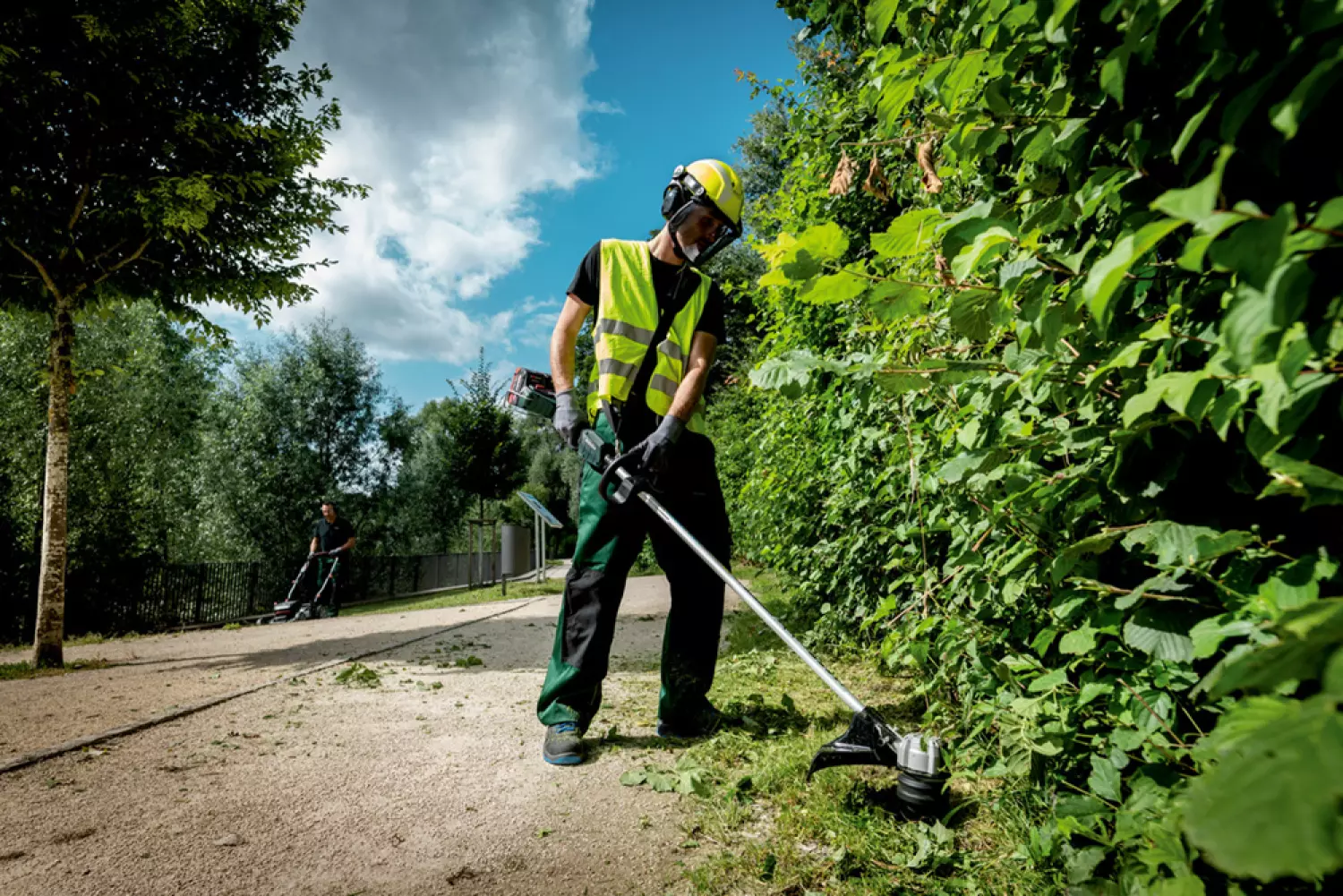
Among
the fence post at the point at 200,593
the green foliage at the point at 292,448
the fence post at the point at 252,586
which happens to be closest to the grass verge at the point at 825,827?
the fence post at the point at 200,593

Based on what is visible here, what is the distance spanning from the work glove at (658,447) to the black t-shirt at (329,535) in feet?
43.5

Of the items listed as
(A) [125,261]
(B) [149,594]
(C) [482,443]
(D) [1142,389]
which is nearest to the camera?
(D) [1142,389]

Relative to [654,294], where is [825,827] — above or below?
below

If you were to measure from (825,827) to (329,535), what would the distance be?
48.6 feet

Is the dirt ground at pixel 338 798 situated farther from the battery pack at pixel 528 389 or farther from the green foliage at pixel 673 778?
the battery pack at pixel 528 389

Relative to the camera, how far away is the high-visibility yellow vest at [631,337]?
3.17 metres

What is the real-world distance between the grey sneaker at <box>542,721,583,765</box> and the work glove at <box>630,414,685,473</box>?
1.21 m

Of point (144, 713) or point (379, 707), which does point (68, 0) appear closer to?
point (144, 713)

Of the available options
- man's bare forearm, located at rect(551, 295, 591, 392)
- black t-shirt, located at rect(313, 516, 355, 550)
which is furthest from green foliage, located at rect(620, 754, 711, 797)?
black t-shirt, located at rect(313, 516, 355, 550)

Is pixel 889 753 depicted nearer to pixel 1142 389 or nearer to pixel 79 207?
pixel 1142 389

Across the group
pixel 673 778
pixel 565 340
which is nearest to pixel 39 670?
pixel 565 340

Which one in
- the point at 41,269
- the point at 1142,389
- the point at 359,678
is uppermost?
the point at 41,269

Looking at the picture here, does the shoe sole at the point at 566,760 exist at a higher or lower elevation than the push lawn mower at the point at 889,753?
lower

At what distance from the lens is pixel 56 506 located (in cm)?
655
